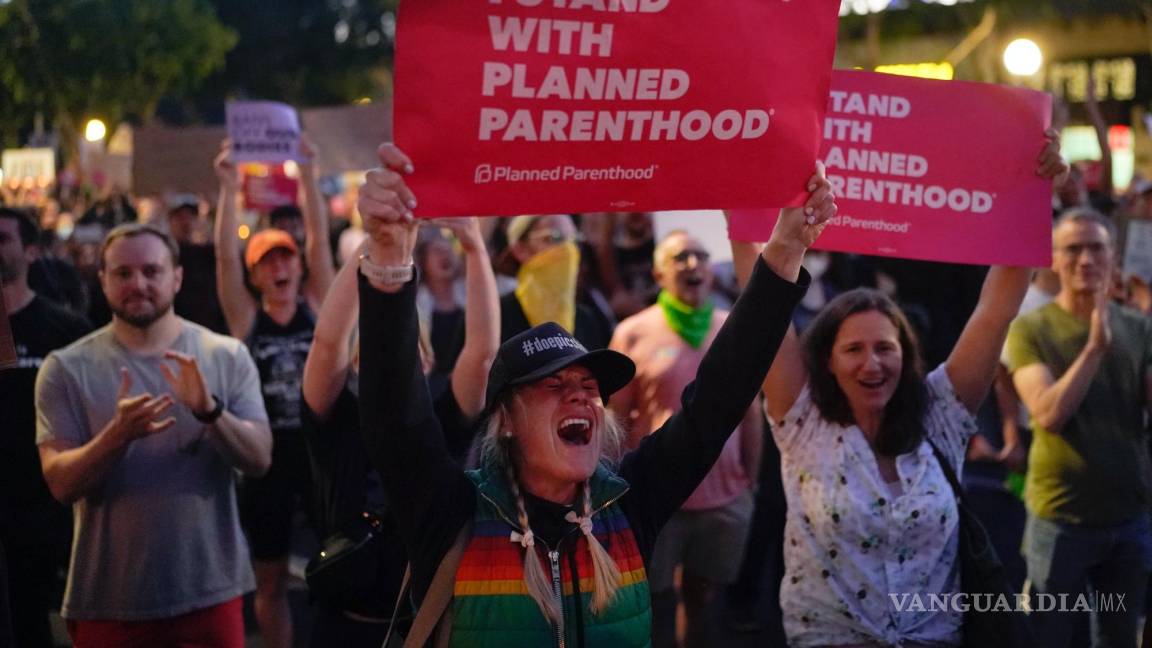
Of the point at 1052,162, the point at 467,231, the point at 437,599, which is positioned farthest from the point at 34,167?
the point at 437,599

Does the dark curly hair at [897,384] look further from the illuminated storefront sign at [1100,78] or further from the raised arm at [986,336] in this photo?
the illuminated storefront sign at [1100,78]

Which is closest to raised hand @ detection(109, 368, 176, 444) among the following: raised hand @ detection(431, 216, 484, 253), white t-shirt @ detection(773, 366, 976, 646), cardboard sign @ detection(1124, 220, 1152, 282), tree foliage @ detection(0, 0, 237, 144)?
raised hand @ detection(431, 216, 484, 253)

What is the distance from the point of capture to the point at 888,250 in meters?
4.09

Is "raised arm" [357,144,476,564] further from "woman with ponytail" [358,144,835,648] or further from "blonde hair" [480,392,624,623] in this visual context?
"blonde hair" [480,392,624,623]

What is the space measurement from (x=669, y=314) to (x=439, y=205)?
135 inches

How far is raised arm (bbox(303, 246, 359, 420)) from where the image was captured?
13.1ft

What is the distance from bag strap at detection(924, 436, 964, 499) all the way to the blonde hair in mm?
1290

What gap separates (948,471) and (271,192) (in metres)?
10.1

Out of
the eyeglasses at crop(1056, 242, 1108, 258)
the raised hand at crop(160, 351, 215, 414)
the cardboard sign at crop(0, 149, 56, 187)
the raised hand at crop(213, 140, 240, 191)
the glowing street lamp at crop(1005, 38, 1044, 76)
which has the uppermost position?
the glowing street lamp at crop(1005, 38, 1044, 76)

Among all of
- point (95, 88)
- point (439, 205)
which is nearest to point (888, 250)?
point (439, 205)

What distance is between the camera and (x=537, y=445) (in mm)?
2984

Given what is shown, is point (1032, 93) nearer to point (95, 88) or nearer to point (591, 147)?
point (591, 147)

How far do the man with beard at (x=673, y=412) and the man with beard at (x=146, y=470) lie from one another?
1.89 metres

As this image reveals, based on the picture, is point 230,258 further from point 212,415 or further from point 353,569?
point 353,569
